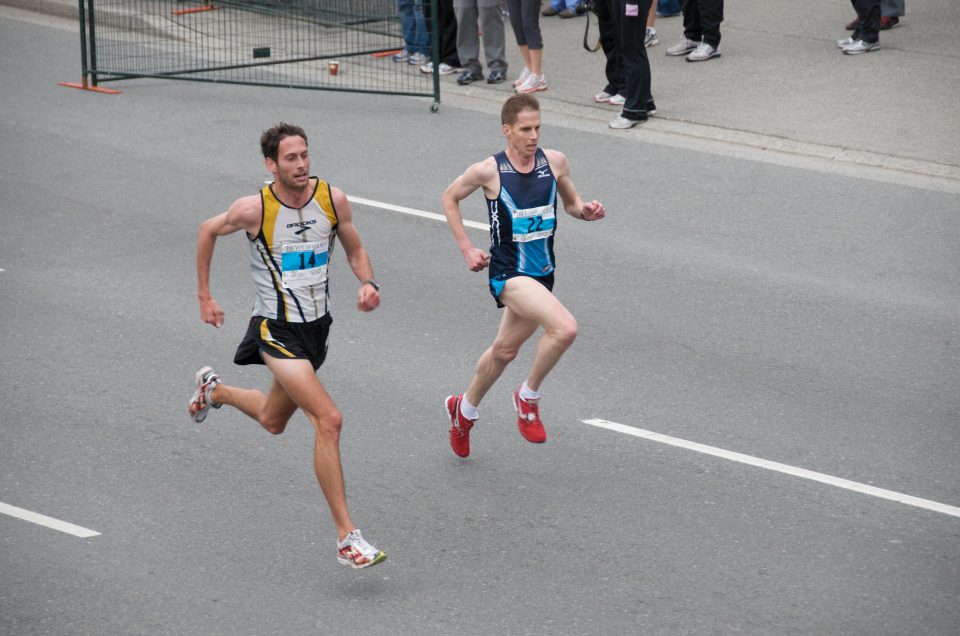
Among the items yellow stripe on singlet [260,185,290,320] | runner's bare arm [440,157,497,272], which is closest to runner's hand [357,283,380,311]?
yellow stripe on singlet [260,185,290,320]

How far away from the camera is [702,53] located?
629 inches

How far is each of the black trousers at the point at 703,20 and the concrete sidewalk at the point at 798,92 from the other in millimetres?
330

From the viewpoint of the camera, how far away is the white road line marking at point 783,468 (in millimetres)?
7141

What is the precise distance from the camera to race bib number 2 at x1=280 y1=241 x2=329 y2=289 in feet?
22.3

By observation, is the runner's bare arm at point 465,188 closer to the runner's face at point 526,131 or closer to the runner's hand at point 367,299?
the runner's face at point 526,131

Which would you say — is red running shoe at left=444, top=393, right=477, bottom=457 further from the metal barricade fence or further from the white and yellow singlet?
the metal barricade fence

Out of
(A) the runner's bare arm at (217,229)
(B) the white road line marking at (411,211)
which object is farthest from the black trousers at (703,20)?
(A) the runner's bare arm at (217,229)

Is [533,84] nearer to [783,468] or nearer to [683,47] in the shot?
[683,47]

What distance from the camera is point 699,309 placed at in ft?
32.0

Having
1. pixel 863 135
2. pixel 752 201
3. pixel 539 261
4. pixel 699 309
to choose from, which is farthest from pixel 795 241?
pixel 539 261

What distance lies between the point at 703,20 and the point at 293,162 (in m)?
10.2

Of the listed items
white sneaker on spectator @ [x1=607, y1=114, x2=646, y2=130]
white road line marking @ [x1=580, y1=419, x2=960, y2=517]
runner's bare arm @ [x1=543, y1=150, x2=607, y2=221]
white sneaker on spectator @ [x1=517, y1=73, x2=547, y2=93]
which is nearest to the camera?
white road line marking @ [x1=580, y1=419, x2=960, y2=517]

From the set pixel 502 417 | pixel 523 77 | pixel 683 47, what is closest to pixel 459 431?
pixel 502 417

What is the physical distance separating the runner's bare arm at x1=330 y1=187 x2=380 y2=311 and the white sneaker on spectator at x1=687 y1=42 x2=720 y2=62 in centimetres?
982
